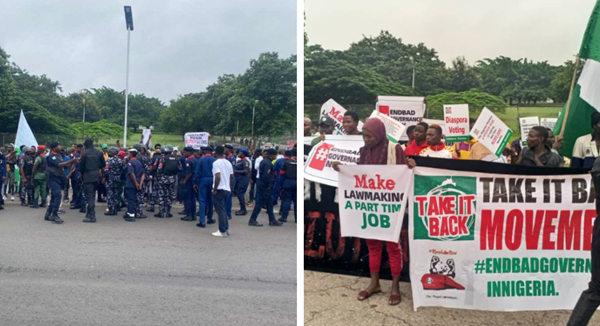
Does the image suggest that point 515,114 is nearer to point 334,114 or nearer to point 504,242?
point 334,114

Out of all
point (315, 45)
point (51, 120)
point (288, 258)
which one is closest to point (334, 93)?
point (315, 45)

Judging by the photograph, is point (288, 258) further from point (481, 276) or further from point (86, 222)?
point (86, 222)

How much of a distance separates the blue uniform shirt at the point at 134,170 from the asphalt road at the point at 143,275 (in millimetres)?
1149

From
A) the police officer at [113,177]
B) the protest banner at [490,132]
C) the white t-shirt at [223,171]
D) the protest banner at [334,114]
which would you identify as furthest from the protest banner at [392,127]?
the police officer at [113,177]

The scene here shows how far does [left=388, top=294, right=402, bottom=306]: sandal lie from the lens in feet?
16.1

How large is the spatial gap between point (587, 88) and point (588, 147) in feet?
2.83

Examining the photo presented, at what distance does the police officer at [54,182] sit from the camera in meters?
10.2

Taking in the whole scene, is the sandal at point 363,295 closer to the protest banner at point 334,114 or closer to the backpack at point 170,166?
the protest banner at point 334,114

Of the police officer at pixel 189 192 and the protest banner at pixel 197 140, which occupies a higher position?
the protest banner at pixel 197 140

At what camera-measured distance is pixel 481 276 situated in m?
4.57

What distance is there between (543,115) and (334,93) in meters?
8.81

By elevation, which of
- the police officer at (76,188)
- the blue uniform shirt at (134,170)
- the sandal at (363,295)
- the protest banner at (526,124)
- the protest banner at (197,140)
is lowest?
the sandal at (363,295)

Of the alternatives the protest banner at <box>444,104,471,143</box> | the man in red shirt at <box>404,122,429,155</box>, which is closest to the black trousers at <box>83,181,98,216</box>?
the man in red shirt at <box>404,122,429,155</box>

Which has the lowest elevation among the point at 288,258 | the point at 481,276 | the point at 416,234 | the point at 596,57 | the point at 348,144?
the point at 288,258
